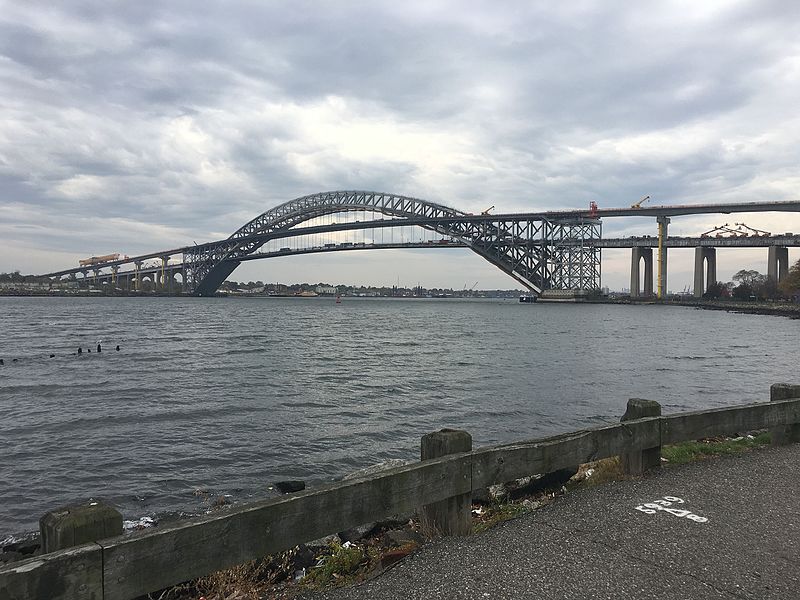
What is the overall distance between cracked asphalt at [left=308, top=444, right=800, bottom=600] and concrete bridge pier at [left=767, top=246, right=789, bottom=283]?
6009 inches

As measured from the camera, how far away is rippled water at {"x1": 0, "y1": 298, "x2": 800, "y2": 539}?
33.0 feet

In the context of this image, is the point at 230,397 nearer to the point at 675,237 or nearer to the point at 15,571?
the point at 15,571

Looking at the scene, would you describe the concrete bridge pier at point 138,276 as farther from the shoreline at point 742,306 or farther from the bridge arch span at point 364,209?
the shoreline at point 742,306

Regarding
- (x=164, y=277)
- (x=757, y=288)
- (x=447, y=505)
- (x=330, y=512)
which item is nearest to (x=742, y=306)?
(x=757, y=288)

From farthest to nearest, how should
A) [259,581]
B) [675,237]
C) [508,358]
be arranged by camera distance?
[675,237], [508,358], [259,581]

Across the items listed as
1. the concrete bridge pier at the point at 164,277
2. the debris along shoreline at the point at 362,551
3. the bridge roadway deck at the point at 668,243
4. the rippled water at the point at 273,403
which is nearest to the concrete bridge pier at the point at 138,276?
the concrete bridge pier at the point at 164,277

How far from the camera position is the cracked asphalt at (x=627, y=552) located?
380cm

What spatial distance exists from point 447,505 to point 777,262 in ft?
531

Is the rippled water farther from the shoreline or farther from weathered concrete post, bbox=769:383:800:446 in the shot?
the shoreline

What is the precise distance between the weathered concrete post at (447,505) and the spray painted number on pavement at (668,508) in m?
1.73

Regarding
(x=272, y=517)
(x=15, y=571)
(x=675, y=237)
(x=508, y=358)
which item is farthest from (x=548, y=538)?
(x=675, y=237)

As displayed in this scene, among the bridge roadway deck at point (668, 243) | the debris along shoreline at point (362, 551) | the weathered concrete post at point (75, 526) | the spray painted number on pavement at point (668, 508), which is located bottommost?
the debris along shoreline at point (362, 551)

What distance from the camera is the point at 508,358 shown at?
2903cm

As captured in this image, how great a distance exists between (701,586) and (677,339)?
143ft
